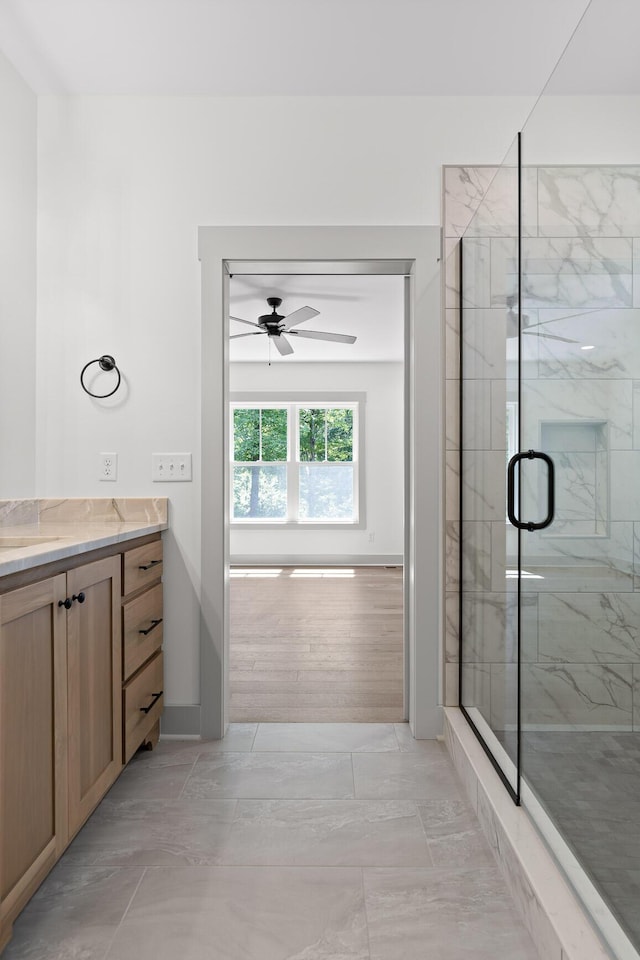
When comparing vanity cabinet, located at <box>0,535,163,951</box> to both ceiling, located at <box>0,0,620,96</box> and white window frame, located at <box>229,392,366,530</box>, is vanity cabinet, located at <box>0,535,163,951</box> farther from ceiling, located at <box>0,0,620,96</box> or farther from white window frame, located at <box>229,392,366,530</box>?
white window frame, located at <box>229,392,366,530</box>

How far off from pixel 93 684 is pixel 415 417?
1535 millimetres

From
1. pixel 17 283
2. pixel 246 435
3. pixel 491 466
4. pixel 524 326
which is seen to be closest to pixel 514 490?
pixel 491 466

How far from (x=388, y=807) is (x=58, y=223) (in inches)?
98.8

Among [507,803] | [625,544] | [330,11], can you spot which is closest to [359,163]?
[330,11]

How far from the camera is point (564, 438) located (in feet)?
4.45

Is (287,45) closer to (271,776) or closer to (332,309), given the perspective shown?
(271,776)

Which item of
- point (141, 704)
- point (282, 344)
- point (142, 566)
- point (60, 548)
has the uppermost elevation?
point (282, 344)

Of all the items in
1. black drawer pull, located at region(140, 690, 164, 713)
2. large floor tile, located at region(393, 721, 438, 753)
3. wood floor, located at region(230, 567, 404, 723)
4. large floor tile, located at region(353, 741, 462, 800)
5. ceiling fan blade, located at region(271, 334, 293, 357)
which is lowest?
wood floor, located at region(230, 567, 404, 723)

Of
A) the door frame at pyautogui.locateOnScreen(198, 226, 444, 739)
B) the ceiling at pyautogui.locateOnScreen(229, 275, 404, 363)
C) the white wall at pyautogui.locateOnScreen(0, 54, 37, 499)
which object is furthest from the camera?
the ceiling at pyautogui.locateOnScreen(229, 275, 404, 363)

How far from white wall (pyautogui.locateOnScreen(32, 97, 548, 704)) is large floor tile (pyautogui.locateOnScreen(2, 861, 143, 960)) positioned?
913mm

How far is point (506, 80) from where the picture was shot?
238 cm

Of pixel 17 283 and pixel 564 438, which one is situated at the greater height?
pixel 17 283

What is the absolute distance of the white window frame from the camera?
777 centimetres

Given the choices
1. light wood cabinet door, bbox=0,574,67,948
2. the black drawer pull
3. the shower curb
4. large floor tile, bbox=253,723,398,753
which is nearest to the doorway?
large floor tile, bbox=253,723,398,753
